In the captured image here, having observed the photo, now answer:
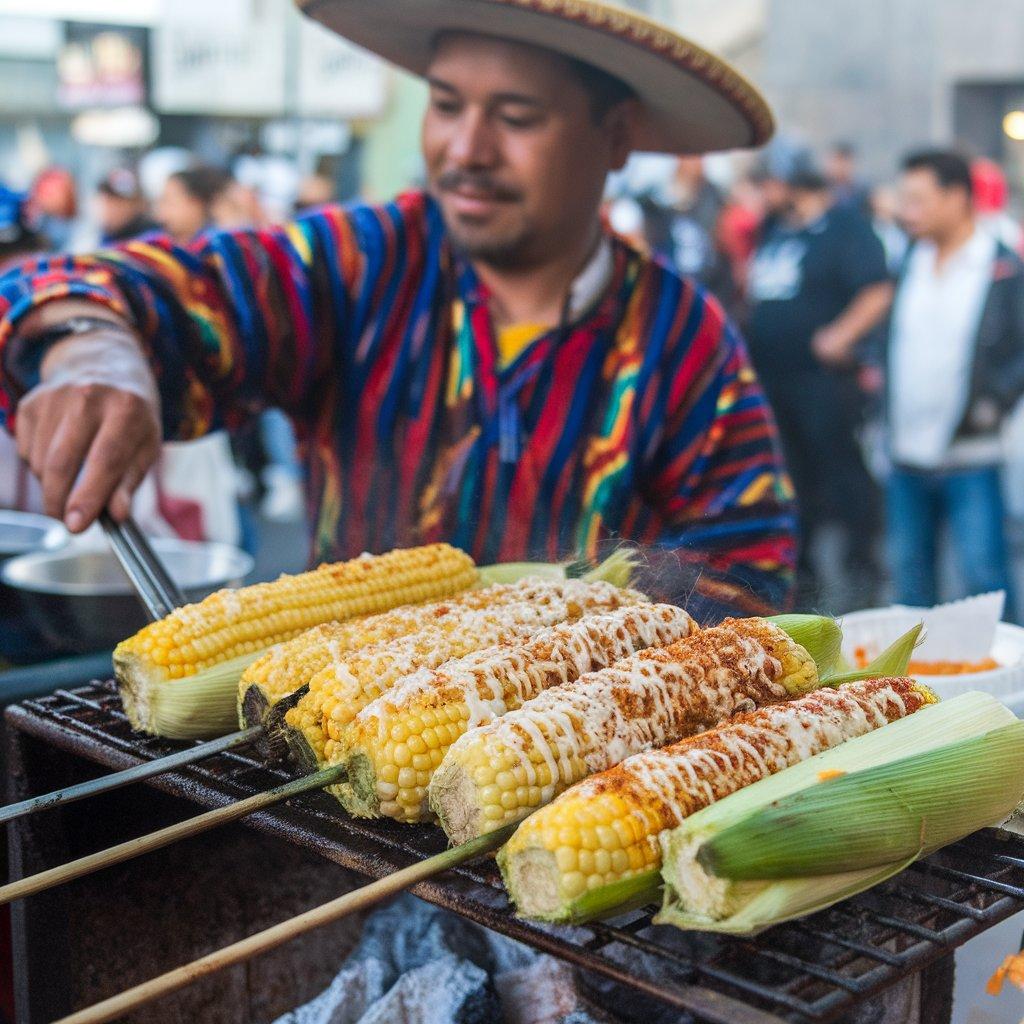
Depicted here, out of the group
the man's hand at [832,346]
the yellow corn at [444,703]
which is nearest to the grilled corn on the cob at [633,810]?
the yellow corn at [444,703]

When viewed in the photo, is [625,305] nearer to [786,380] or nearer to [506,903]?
[506,903]

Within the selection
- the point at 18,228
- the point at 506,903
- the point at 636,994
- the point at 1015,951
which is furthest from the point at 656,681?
the point at 18,228

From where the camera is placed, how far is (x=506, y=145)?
285 centimetres

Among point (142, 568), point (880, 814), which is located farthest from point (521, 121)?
point (880, 814)

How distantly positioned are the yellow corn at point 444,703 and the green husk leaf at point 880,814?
380 mm

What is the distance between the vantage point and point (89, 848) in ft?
6.68

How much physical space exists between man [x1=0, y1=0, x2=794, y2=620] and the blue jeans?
3.67m

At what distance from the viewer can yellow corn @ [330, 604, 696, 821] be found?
147 centimetres

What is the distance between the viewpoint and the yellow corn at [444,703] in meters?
1.47

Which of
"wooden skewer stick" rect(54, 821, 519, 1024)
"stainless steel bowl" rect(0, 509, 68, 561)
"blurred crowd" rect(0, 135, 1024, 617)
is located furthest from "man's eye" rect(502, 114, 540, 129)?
"blurred crowd" rect(0, 135, 1024, 617)

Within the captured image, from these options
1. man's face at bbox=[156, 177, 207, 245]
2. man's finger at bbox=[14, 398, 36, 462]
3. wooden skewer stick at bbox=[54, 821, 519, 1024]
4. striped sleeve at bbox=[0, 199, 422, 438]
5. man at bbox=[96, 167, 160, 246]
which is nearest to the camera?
wooden skewer stick at bbox=[54, 821, 519, 1024]

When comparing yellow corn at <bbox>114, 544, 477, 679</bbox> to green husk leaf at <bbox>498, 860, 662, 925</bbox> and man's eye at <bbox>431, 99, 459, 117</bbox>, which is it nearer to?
green husk leaf at <bbox>498, 860, 662, 925</bbox>

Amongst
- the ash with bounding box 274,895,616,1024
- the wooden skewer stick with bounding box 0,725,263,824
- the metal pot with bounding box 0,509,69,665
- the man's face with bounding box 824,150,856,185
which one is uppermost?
the man's face with bounding box 824,150,856,185

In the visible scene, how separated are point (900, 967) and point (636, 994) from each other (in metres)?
0.78
